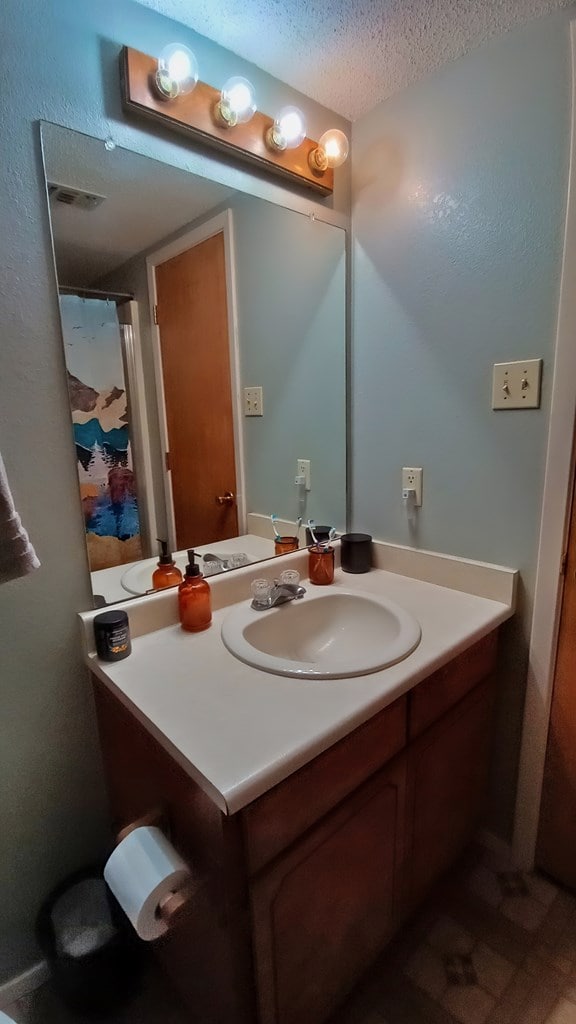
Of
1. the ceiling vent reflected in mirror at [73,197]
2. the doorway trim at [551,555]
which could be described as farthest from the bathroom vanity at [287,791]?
the ceiling vent reflected in mirror at [73,197]

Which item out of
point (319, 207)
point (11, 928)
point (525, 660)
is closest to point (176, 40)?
point (319, 207)

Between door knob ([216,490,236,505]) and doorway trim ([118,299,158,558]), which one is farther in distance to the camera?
door knob ([216,490,236,505])

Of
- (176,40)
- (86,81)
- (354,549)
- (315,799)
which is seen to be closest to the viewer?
(315,799)

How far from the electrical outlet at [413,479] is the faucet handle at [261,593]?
0.49 meters

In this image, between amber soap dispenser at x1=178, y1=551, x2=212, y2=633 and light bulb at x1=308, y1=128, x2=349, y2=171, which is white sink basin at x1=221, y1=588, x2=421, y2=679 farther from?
light bulb at x1=308, y1=128, x2=349, y2=171

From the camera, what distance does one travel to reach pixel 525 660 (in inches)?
47.5

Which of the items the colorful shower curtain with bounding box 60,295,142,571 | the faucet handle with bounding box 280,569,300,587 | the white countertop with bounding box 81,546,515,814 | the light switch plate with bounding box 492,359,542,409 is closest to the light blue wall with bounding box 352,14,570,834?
the light switch plate with bounding box 492,359,542,409

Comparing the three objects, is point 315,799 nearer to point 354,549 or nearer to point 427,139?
point 354,549

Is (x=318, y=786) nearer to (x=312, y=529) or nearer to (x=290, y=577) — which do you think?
(x=290, y=577)

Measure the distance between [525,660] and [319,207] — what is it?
1357 millimetres

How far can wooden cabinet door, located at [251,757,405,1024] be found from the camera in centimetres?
76

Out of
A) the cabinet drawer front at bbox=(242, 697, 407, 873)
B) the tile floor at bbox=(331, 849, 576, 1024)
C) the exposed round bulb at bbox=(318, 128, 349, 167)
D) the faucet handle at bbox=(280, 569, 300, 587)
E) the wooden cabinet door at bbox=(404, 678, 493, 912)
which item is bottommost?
the tile floor at bbox=(331, 849, 576, 1024)

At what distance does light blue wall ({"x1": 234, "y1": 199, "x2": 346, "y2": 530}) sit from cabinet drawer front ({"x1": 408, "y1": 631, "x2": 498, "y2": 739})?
1.95 ft

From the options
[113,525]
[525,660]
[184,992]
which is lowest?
[184,992]
